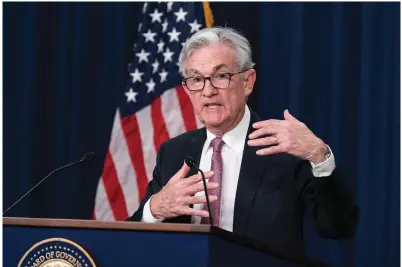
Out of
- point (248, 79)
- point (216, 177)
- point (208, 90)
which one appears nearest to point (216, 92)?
point (208, 90)

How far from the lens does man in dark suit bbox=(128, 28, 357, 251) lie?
286 cm

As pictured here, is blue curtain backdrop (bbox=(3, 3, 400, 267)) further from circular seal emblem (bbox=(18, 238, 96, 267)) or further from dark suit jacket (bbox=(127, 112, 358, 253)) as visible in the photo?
circular seal emblem (bbox=(18, 238, 96, 267))

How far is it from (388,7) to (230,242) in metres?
2.83

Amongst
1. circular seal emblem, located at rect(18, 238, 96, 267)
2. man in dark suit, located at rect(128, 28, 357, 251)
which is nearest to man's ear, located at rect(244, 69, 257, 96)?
man in dark suit, located at rect(128, 28, 357, 251)

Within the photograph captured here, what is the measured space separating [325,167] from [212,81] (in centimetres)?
56

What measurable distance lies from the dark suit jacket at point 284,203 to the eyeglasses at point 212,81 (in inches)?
9.9

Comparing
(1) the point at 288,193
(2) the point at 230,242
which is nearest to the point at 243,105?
(1) the point at 288,193

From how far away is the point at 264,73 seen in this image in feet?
17.1

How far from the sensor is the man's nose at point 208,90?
3.19m

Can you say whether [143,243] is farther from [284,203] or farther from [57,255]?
[284,203]

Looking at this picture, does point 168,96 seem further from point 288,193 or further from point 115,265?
point 115,265

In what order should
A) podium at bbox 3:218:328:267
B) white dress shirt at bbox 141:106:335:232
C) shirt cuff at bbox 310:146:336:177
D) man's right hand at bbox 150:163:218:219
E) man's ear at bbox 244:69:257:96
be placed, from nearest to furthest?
podium at bbox 3:218:328:267 → man's right hand at bbox 150:163:218:219 → shirt cuff at bbox 310:146:336:177 → white dress shirt at bbox 141:106:335:232 → man's ear at bbox 244:69:257:96

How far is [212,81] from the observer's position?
10.6 feet

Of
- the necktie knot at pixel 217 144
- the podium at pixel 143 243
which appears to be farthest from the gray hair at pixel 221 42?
the podium at pixel 143 243
